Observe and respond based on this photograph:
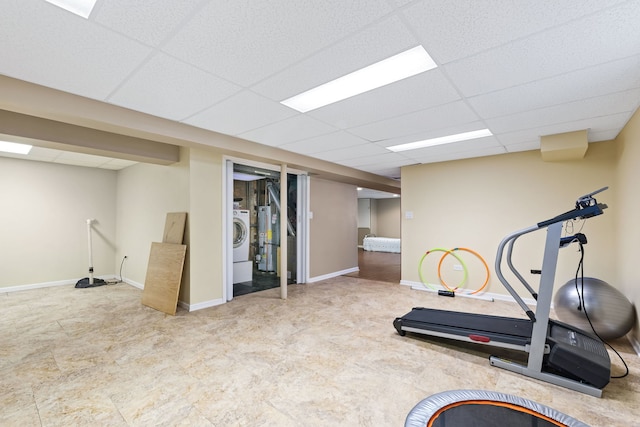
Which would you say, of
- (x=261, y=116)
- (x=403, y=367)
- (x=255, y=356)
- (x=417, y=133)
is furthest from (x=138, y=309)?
(x=417, y=133)

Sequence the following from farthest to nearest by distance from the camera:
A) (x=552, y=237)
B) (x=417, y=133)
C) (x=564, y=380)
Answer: (x=417, y=133) < (x=552, y=237) < (x=564, y=380)

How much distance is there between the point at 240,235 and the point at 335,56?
4668 mm

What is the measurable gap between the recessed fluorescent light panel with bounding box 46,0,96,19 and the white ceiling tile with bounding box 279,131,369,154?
2457mm

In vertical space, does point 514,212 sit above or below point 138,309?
above

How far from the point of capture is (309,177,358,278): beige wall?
601 cm

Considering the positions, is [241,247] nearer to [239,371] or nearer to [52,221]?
[52,221]

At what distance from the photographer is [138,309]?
13.3 feet

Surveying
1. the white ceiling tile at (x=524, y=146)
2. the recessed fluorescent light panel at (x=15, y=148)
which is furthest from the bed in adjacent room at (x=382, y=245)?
the recessed fluorescent light panel at (x=15, y=148)

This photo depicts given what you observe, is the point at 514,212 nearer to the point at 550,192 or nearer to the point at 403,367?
the point at 550,192

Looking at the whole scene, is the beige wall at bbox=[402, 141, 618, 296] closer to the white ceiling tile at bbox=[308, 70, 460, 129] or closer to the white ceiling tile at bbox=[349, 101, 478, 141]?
the white ceiling tile at bbox=[349, 101, 478, 141]

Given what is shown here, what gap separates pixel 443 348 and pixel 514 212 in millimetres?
2851

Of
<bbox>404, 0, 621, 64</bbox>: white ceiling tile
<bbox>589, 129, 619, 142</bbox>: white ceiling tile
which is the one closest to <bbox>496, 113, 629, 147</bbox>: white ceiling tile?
<bbox>589, 129, 619, 142</bbox>: white ceiling tile

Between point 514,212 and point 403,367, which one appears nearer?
point 403,367

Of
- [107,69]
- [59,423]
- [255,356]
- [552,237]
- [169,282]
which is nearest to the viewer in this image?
[59,423]
